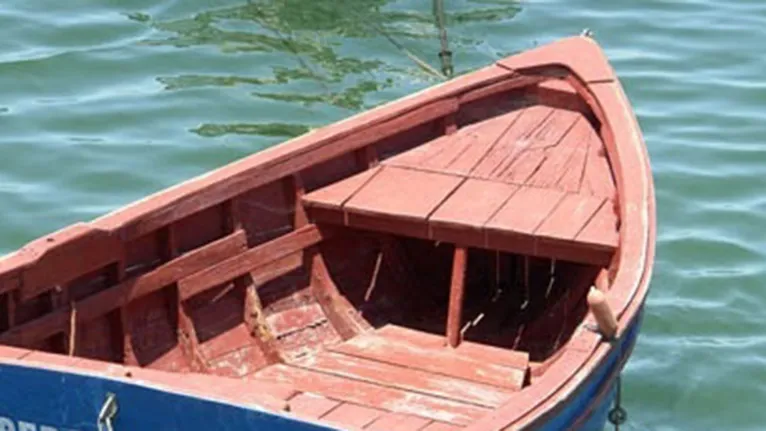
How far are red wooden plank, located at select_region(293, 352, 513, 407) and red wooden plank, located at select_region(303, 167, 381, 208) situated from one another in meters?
0.64

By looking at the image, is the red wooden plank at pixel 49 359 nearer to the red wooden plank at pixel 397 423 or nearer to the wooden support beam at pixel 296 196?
the red wooden plank at pixel 397 423

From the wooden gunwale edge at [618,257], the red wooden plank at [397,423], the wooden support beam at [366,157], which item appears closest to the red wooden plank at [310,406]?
the red wooden plank at [397,423]

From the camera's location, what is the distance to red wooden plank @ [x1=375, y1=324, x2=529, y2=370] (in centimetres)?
671

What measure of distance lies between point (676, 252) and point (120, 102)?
3764 mm

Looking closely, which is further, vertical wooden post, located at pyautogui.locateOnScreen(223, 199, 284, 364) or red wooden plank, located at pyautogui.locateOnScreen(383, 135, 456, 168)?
red wooden plank, located at pyautogui.locateOnScreen(383, 135, 456, 168)

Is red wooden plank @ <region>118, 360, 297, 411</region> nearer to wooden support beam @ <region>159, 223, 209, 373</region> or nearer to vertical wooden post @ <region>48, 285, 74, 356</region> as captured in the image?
vertical wooden post @ <region>48, 285, 74, 356</region>

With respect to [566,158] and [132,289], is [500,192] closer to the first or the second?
[566,158]

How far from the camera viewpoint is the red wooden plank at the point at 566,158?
729 cm

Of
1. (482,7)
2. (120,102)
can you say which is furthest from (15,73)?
(482,7)

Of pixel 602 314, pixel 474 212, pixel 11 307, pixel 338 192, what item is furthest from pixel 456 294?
pixel 11 307

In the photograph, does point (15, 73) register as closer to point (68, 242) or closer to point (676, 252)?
point (676, 252)

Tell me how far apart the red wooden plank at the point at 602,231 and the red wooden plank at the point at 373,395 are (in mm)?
856

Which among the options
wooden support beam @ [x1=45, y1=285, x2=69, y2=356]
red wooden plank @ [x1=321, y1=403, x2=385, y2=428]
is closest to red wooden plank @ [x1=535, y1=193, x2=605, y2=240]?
Result: red wooden plank @ [x1=321, y1=403, x2=385, y2=428]

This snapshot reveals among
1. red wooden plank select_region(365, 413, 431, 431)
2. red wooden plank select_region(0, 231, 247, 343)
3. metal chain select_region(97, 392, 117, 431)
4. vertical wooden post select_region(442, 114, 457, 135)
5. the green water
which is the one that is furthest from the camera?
the green water
